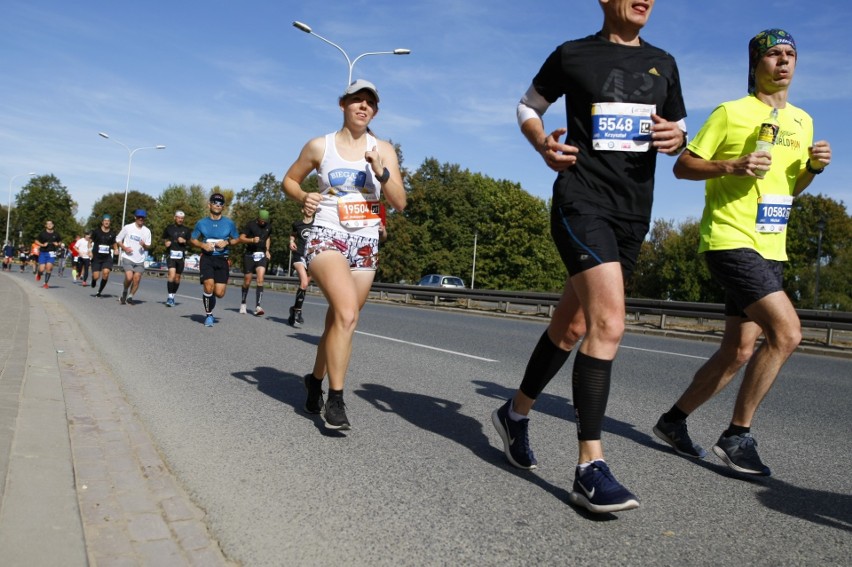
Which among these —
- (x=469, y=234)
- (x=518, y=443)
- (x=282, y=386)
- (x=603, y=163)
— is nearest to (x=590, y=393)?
(x=518, y=443)

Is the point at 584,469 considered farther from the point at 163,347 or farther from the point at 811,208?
the point at 811,208

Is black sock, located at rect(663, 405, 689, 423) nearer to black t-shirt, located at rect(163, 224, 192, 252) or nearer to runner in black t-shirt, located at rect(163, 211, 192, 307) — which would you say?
runner in black t-shirt, located at rect(163, 211, 192, 307)

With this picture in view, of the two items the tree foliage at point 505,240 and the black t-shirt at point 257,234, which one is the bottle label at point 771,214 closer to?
the black t-shirt at point 257,234

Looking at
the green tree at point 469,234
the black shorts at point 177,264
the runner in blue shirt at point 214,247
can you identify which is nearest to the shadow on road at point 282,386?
the runner in blue shirt at point 214,247

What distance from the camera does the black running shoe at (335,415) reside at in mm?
4438

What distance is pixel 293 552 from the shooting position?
8.98 feet

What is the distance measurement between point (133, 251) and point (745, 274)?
1479 cm

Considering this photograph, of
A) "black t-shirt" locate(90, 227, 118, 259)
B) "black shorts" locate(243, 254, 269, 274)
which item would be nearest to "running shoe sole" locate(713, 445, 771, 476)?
"black shorts" locate(243, 254, 269, 274)

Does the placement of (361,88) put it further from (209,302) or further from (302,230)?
(209,302)

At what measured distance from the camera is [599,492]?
3.05m

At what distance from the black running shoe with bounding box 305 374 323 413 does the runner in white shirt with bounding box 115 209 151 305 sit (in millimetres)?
12125

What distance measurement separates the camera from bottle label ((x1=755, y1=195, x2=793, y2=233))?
13.3 feet

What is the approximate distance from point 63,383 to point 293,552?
3779 mm

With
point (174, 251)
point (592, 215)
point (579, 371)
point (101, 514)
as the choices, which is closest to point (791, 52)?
point (592, 215)
